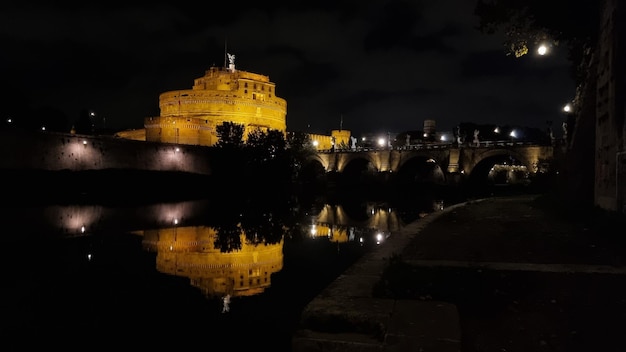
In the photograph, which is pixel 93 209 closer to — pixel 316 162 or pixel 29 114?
pixel 29 114

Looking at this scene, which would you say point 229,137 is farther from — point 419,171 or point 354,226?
point 419,171

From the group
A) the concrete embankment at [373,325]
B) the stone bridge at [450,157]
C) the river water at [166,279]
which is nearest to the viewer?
the concrete embankment at [373,325]

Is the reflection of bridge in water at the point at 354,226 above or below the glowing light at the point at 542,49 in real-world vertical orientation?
below

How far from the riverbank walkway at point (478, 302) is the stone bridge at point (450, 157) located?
3905 cm

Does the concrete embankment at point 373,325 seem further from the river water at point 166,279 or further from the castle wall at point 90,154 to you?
the castle wall at point 90,154

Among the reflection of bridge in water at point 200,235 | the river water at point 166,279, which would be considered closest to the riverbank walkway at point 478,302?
the river water at point 166,279

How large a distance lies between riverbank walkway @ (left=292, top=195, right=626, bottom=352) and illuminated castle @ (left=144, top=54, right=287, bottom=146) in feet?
216

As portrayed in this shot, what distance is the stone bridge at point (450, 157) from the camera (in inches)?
1981

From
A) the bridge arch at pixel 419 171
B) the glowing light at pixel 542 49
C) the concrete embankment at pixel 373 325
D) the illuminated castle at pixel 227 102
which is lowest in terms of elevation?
the concrete embankment at pixel 373 325

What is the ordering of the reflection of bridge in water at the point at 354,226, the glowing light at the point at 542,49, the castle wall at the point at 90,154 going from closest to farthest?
the glowing light at the point at 542,49 < the reflection of bridge in water at the point at 354,226 < the castle wall at the point at 90,154

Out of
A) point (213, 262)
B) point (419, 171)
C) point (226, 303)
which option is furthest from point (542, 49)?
point (419, 171)

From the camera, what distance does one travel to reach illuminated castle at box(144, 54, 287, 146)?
7950 centimetres

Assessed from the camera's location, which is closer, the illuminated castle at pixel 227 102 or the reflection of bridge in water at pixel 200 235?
the reflection of bridge in water at pixel 200 235

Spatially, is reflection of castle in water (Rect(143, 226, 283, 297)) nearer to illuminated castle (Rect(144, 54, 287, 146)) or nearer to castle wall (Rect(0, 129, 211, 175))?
castle wall (Rect(0, 129, 211, 175))
